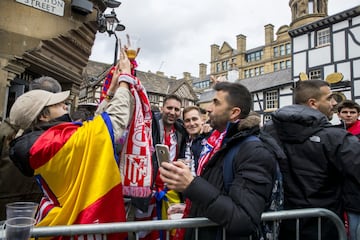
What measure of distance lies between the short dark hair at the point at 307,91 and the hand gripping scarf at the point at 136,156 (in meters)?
1.30

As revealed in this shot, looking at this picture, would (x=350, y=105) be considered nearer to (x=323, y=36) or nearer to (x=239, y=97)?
(x=239, y=97)

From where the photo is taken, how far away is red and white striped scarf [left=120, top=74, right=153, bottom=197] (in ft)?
6.72

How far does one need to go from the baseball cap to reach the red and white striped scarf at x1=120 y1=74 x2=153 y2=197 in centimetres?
56

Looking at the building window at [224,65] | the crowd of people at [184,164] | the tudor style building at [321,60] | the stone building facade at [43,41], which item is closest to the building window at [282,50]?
the building window at [224,65]

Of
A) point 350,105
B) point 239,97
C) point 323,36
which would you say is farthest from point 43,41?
point 323,36

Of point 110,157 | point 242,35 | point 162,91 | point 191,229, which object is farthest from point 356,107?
point 242,35

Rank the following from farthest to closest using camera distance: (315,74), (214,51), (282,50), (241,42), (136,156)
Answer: (214,51), (241,42), (282,50), (315,74), (136,156)

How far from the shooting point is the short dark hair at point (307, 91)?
2.29 m

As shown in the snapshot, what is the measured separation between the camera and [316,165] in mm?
1971

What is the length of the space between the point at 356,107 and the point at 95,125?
350cm

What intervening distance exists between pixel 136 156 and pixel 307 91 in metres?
1.48

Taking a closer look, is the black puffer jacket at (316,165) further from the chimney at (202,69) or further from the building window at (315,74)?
the chimney at (202,69)

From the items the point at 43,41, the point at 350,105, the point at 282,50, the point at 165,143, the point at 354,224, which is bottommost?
the point at 354,224

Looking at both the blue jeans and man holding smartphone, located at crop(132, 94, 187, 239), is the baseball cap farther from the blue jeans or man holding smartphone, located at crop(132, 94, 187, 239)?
the blue jeans
